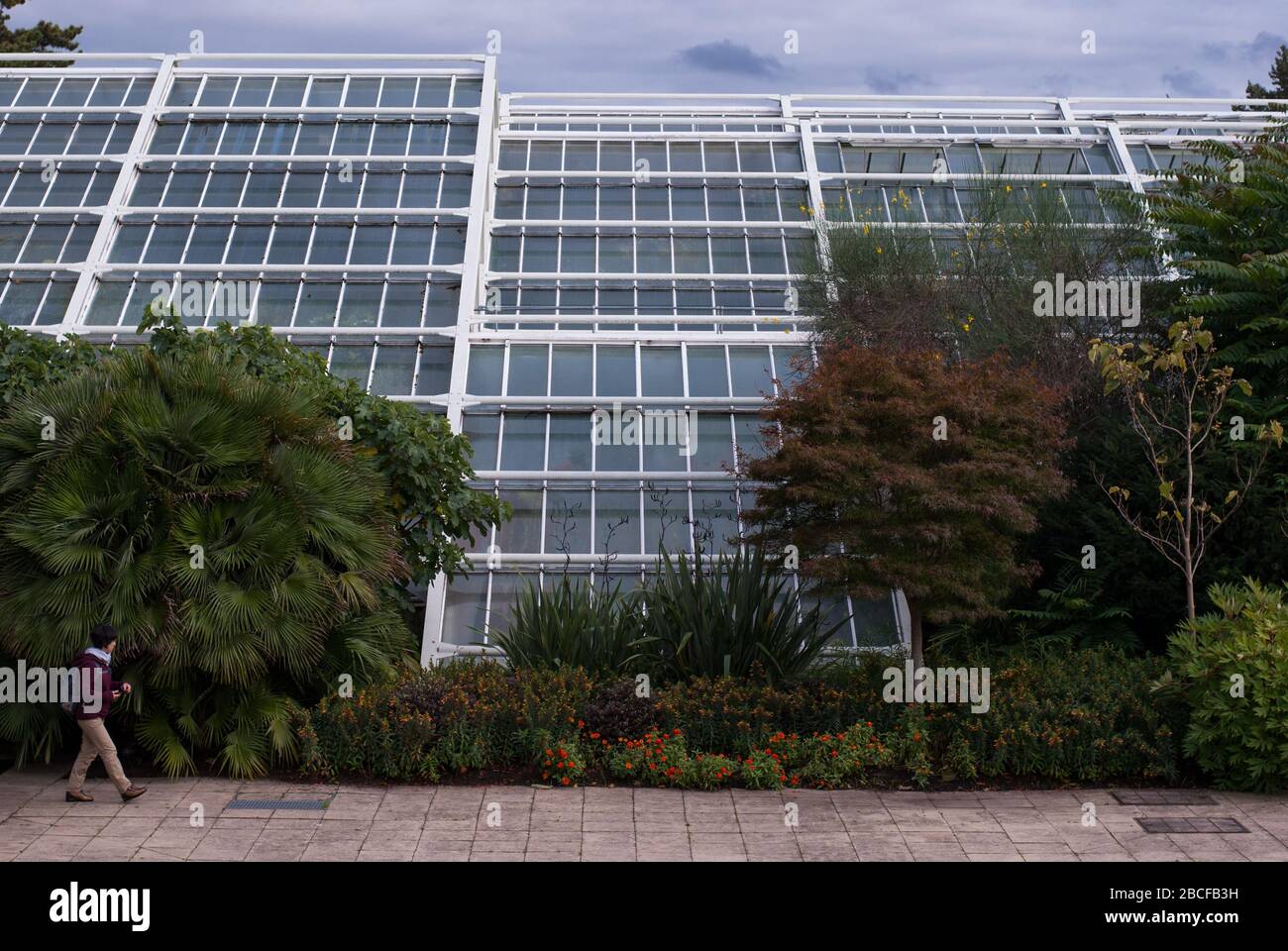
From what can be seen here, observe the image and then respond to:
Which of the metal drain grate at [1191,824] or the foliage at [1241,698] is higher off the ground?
the foliage at [1241,698]

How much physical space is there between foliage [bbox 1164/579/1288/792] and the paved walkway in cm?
32

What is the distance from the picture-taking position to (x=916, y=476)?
11586 mm

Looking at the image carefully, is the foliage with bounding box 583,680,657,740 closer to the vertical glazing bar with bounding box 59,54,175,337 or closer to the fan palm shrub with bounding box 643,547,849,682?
the fan palm shrub with bounding box 643,547,849,682

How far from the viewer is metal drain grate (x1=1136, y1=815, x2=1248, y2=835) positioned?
33.1 feet

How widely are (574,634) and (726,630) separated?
1.54 m

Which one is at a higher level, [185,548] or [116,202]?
[116,202]

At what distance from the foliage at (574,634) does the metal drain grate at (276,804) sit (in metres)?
2.89

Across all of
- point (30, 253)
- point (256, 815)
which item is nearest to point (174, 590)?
point (256, 815)

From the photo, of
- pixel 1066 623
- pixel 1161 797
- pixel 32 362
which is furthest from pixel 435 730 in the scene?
pixel 1066 623

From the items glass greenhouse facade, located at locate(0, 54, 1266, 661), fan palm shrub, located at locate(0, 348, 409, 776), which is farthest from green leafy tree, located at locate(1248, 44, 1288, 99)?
fan palm shrub, located at locate(0, 348, 409, 776)

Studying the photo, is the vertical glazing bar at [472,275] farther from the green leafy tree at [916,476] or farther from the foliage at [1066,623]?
the foliage at [1066,623]

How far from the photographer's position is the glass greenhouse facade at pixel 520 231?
53.8 feet

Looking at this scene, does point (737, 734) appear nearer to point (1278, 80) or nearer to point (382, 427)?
point (382, 427)

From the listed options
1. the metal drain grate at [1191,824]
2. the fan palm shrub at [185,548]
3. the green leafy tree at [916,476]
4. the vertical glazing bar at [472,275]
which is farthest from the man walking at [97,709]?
the metal drain grate at [1191,824]
